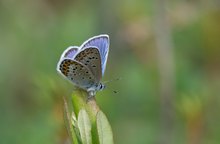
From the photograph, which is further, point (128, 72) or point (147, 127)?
point (128, 72)

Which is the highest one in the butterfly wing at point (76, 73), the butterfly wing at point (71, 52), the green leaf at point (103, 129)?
the butterfly wing at point (71, 52)

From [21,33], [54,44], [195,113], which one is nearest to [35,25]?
[21,33]

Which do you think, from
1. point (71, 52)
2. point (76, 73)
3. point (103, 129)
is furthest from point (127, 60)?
point (103, 129)

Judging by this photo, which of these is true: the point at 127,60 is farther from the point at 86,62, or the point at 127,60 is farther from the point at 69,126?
the point at 69,126

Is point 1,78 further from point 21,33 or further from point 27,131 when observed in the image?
point 27,131

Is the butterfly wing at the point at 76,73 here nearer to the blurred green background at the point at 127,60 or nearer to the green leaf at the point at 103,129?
the green leaf at the point at 103,129

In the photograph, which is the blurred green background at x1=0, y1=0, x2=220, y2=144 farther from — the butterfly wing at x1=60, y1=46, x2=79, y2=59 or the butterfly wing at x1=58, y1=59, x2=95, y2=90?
the butterfly wing at x1=60, y1=46, x2=79, y2=59

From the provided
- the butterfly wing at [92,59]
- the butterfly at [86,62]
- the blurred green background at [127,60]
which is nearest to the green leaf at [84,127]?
the butterfly at [86,62]
